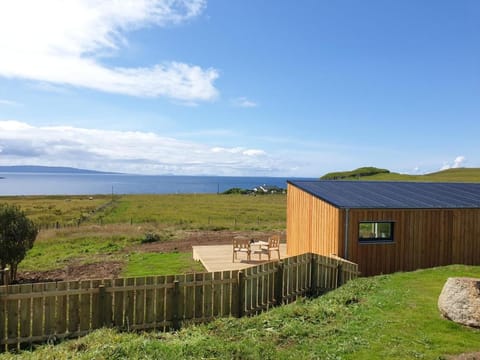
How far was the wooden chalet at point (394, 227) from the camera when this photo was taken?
14.0m

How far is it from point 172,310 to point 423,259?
10568 mm

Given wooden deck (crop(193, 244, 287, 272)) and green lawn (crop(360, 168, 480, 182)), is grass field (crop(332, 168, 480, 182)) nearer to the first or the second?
green lawn (crop(360, 168, 480, 182))

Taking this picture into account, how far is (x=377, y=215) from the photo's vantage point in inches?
556

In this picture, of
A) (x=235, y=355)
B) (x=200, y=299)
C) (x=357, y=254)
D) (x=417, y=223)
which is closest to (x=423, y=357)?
(x=235, y=355)

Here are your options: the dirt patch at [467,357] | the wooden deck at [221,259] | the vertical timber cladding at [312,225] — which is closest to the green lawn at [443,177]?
the vertical timber cladding at [312,225]

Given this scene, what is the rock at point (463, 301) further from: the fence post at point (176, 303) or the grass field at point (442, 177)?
the grass field at point (442, 177)

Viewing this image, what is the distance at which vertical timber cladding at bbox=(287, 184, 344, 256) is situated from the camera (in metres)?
14.1

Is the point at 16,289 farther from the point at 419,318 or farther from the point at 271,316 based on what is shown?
the point at 419,318

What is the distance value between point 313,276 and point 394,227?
4956mm

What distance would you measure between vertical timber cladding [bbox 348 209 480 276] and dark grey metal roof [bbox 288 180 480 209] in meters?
0.30

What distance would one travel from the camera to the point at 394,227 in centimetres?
1441

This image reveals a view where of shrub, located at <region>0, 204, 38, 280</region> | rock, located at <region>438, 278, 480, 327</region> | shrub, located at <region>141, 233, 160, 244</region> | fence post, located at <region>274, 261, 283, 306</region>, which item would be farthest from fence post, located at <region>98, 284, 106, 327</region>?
shrub, located at <region>141, 233, 160, 244</region>

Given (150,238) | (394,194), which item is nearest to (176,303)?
(394,194)

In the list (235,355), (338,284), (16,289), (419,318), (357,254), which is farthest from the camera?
(357,254)
